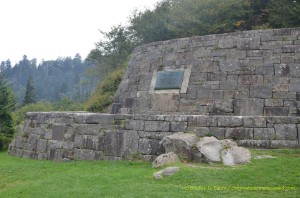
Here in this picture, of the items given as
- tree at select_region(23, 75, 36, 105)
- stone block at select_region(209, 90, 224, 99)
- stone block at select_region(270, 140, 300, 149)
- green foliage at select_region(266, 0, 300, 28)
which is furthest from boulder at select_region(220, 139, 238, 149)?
tree at select_region(23, 75, 36, 105)

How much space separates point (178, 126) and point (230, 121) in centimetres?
116

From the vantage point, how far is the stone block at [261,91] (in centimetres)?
964

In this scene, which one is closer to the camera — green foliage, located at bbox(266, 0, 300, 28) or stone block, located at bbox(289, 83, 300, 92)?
stone block, located at bbox(289, 83, 300, 92)

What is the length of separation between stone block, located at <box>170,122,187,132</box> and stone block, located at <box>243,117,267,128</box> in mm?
1312

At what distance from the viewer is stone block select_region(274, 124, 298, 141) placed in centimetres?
696

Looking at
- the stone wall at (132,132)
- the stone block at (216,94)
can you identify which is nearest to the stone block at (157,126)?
the stone wall at (132,132)

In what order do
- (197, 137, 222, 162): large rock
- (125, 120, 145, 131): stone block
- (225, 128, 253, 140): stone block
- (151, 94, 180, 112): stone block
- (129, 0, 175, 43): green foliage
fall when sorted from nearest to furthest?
1. (197, 137, 222, 162): large rock
2. (225, 128, 253, 140): stone block
3. (125, 120, 145, 131): stone block
4. (151, 94, 180, 112): stone block
5. (129, 0, 175, 43): green foliage

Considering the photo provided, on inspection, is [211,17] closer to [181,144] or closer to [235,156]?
[181,144]

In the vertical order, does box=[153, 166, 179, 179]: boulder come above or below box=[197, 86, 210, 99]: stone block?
below

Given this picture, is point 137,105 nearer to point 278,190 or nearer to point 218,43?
point 218,43

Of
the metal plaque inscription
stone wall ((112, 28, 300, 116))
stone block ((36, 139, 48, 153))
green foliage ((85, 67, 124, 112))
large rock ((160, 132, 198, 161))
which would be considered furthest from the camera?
green foliage ((85, 67, 124, 112))

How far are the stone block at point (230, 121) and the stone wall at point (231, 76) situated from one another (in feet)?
7.65

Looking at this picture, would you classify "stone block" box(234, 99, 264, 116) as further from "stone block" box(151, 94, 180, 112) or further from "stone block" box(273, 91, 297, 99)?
"stone block" box(151, 94, 180, 112)

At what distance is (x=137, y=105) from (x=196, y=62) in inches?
98.1
